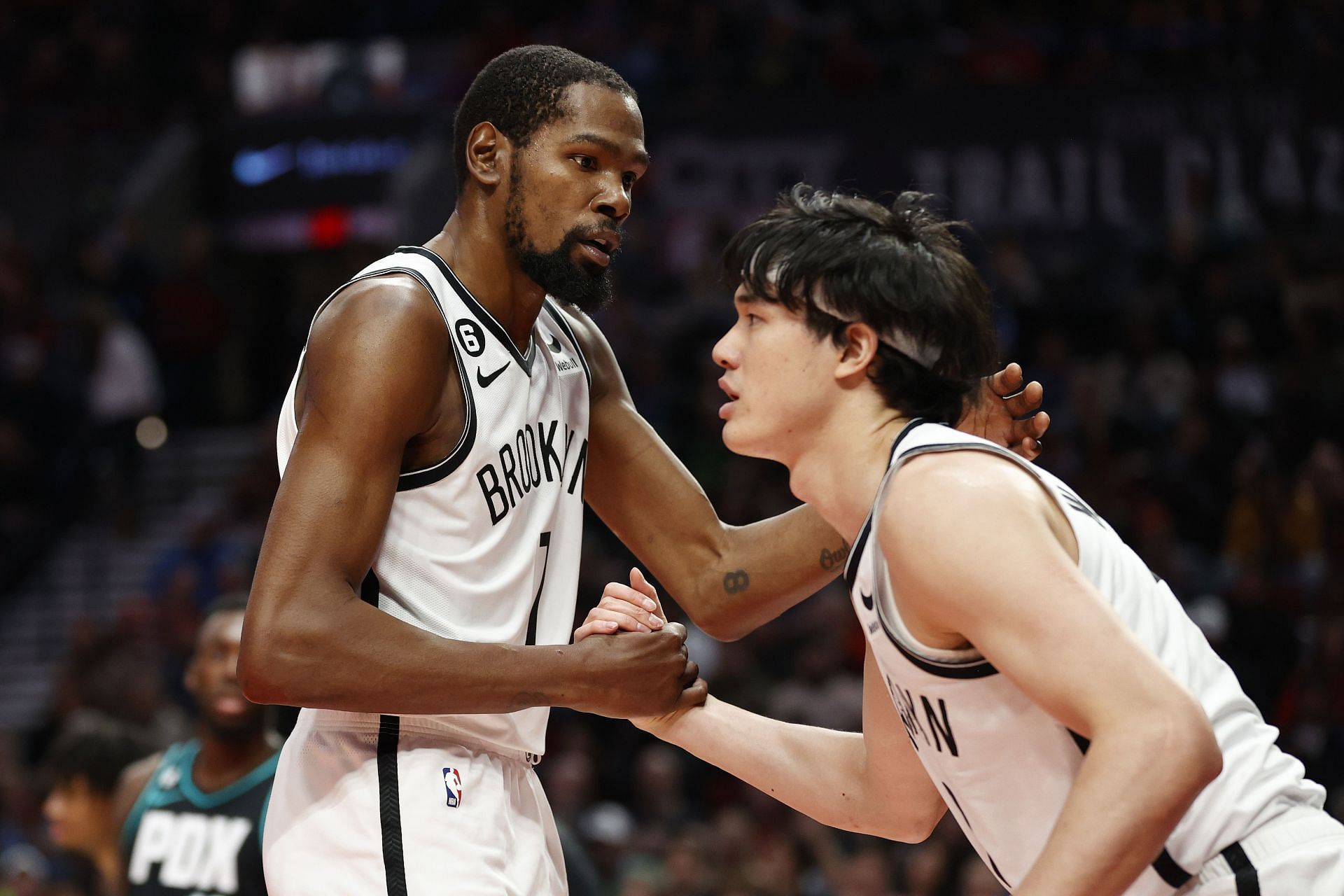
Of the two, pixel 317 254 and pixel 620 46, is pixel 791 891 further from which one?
pixel 317 254

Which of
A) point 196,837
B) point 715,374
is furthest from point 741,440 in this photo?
point 715,374

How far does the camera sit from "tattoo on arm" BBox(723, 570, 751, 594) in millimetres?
3842

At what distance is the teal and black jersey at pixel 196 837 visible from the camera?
16.8ft

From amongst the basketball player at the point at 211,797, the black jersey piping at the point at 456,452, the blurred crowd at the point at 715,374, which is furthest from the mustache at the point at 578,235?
the blurred crowd at the point at 715,374

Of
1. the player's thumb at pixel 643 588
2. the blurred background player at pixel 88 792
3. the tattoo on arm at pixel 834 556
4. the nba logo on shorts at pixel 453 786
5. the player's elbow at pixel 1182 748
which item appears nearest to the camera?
the player's elbow at pixel 1182 748

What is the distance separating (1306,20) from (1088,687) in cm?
1136

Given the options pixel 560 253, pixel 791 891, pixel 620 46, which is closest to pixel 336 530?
pixel 560 253

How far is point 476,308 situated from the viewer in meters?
3.34

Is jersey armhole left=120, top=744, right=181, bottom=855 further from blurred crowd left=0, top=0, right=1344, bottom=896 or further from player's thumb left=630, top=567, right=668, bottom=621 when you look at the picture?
player's thumb left=630, top=567, right=668, bottom=621

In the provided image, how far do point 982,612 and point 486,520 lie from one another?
1253 millimetres

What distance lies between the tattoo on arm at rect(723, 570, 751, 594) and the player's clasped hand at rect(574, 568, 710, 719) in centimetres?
51

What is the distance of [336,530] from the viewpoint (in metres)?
2.92

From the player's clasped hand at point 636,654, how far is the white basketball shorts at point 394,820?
29cm

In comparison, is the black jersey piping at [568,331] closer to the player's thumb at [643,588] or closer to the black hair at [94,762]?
the player's thumb at [643,588]
